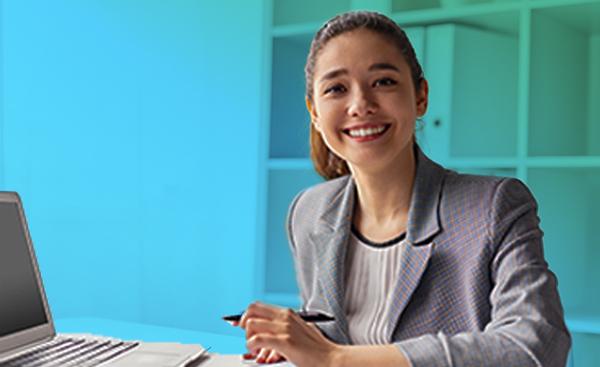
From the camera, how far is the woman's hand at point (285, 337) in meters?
1.15

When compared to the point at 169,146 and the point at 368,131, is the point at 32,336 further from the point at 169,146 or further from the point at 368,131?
the point at 169,146

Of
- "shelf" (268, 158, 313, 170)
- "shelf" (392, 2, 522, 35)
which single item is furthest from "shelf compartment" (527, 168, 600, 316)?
"shelf" (268, 158, 313, 170)

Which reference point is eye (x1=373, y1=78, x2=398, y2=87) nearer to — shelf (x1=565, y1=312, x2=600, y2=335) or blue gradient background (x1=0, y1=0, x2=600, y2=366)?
shelf (x1=565, y1=312, x2=600, y2=335)

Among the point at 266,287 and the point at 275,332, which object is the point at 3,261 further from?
the point at 266,287

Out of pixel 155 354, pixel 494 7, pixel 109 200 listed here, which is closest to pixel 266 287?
pixel 109 200

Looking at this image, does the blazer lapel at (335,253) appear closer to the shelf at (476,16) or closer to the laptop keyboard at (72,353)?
the laptop keyboard at (72,353)

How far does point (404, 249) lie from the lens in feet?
4.76

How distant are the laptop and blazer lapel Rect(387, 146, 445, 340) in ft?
1.18

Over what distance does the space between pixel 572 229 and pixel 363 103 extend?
1.59 meters

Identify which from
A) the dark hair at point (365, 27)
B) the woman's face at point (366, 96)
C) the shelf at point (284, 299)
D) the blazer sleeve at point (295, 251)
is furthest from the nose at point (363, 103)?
the shelf at point (284, 299)

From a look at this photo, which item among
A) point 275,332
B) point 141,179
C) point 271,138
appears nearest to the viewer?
point 275,332

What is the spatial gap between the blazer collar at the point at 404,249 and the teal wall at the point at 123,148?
5.53 feet

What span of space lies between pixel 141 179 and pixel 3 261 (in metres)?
2.15

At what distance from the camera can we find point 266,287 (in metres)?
3.05
